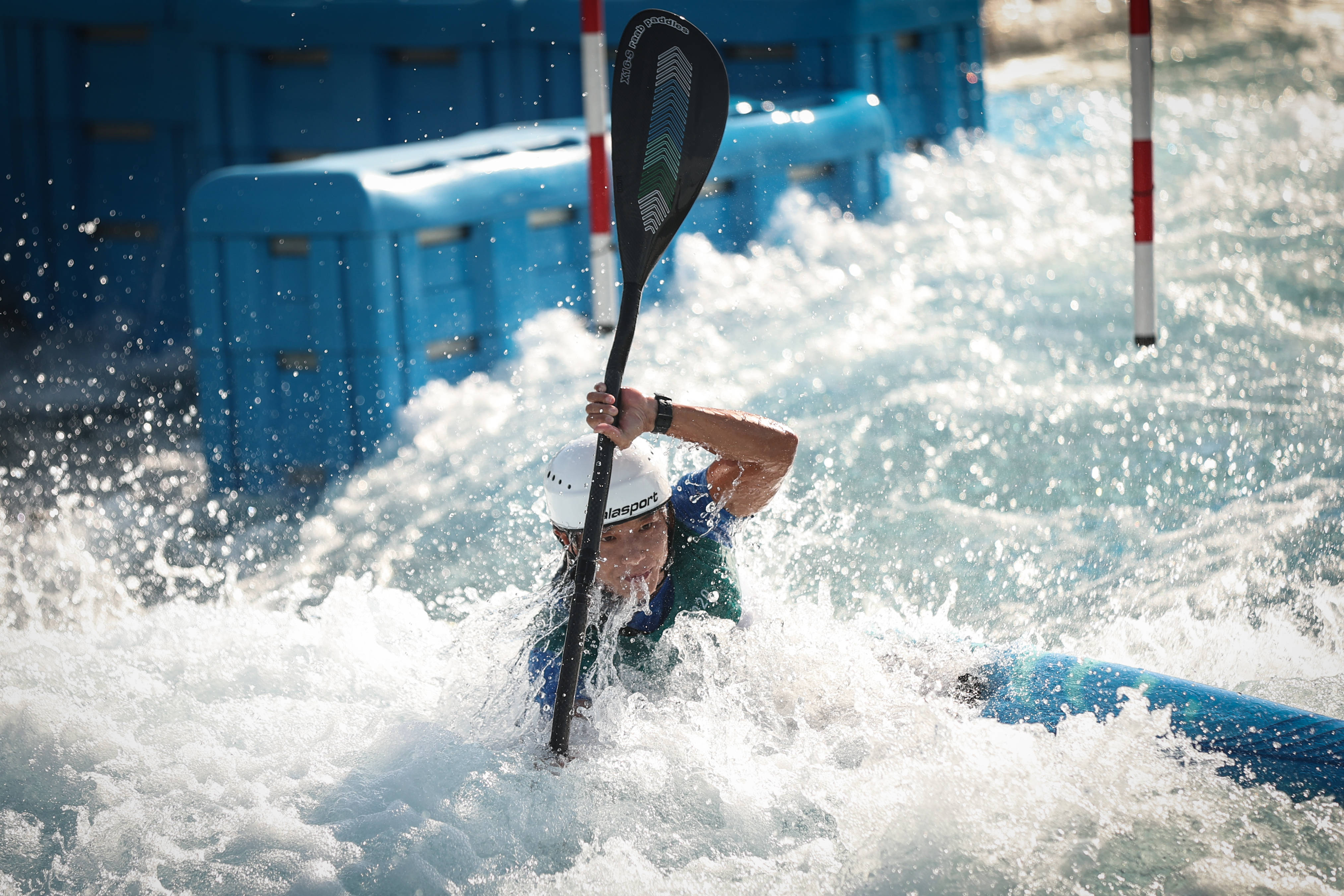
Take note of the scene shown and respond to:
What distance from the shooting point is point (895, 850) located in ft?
7.32

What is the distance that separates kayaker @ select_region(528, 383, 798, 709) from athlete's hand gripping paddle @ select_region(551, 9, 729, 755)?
34 cm

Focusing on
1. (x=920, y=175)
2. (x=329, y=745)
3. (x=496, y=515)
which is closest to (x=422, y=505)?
(x=496, y=515)

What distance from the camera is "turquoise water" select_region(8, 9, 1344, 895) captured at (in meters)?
2.28

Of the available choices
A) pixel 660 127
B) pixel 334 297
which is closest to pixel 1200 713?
pixel 660 127

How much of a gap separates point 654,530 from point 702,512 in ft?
0.49

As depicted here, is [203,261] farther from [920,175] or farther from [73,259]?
[920,175]

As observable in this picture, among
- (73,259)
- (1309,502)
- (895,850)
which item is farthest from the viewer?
(73,259)

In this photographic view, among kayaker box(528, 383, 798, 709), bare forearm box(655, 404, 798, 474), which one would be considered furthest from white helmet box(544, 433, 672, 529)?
bare forearm box(655, 404, 798, 474)

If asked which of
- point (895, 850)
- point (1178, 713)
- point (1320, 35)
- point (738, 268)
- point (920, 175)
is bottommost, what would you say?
point (895, 850)

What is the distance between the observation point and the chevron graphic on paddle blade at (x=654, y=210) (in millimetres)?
2520

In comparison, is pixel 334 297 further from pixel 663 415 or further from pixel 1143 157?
pixel 1143 157

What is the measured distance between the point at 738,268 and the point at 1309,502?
2.93 meters

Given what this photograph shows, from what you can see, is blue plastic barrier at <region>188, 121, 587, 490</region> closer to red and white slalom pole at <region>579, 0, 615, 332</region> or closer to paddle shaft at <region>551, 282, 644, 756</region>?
red and white slalom pole at <region>579, 0, 615, 332</region>

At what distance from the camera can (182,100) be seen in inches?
231
